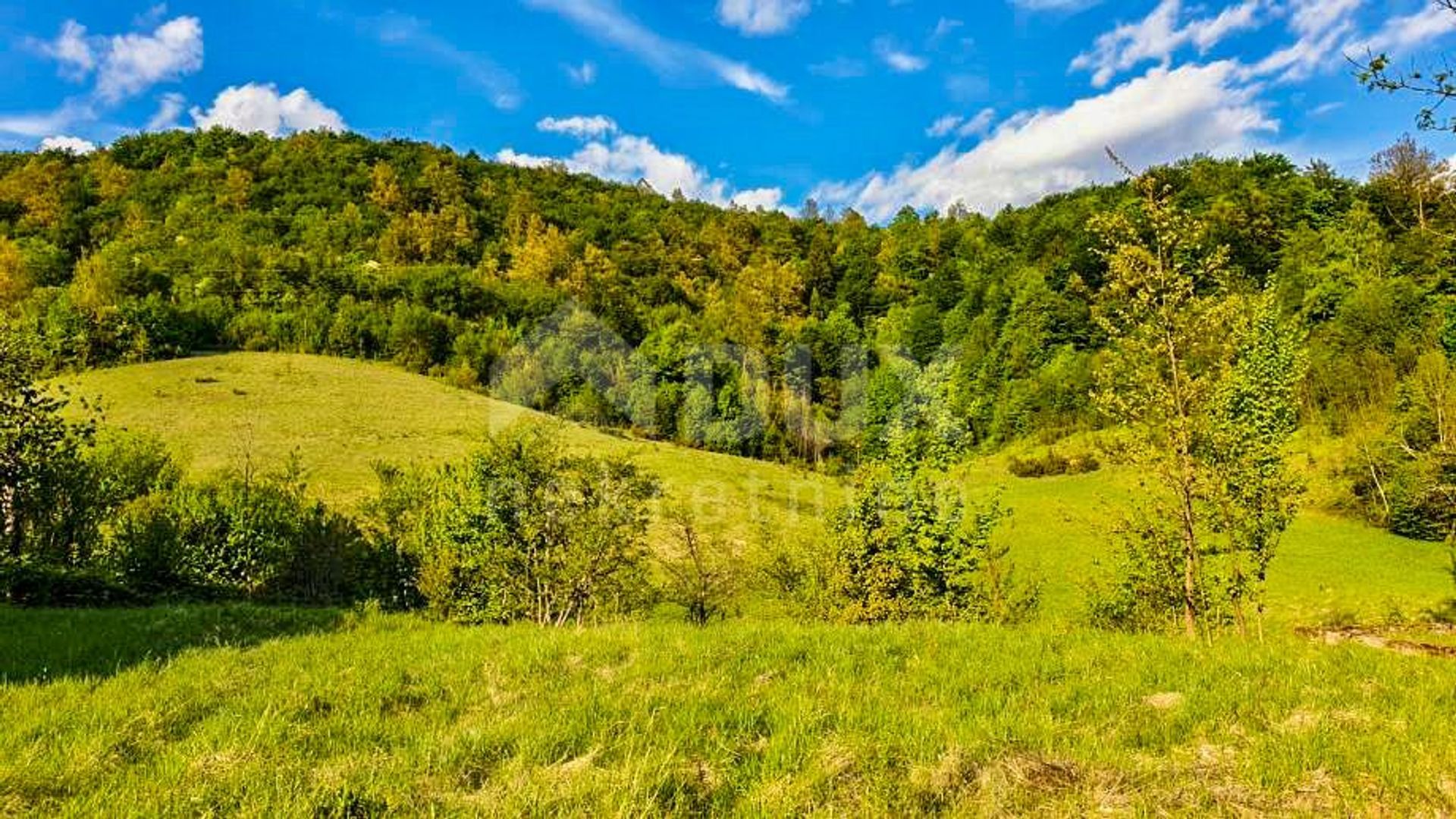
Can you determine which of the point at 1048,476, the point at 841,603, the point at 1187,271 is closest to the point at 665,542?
the point at 841,603

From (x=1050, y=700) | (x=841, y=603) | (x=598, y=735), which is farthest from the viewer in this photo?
(x=841, y=603)

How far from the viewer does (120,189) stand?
123125mm

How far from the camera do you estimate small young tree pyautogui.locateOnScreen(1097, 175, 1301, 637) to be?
14.5 m

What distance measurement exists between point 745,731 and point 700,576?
25.0 metres

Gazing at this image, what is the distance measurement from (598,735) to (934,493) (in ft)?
59.5

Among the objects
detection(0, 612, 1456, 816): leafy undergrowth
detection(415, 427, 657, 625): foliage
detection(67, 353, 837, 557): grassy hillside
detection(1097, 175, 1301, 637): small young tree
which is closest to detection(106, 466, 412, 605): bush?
detection(415, 427, 657, 625): foliage

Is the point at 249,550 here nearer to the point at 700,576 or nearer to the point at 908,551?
the point at 700,576

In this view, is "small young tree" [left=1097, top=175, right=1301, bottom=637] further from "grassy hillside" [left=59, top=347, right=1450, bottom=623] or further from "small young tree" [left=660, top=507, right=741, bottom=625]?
"grassy hillside" [left=59, top=347, right=1450, bottom=623]

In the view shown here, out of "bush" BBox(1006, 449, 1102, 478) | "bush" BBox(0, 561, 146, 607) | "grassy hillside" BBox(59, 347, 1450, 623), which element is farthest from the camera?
"bush" BBox(1006, 449, 1102, 478)

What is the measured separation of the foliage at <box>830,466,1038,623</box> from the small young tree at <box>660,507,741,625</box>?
191 inches

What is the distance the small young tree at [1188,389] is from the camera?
47.7 ft

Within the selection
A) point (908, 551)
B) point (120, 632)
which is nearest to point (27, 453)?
point (120, 632)

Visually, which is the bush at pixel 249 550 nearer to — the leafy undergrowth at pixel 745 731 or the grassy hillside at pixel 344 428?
the grassy hillside at pixel 344 428

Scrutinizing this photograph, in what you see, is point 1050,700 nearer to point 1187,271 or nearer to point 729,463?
point 1187,271
